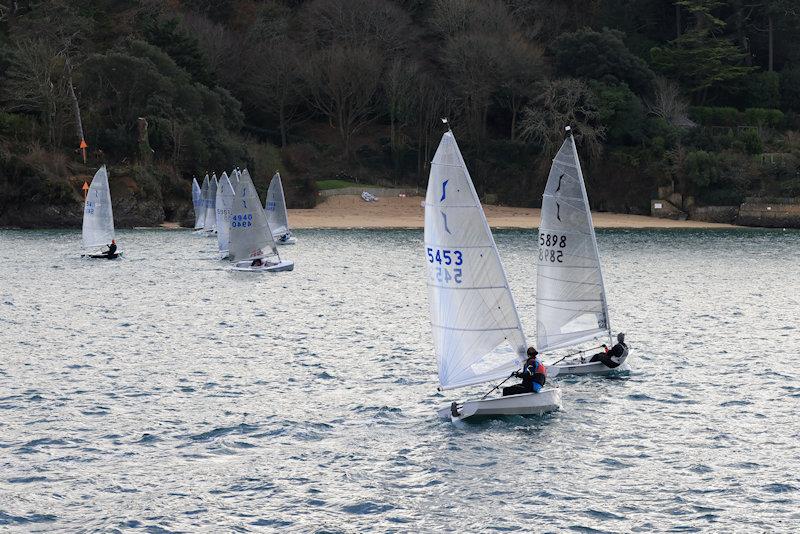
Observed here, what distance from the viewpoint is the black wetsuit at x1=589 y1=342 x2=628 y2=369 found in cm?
3550

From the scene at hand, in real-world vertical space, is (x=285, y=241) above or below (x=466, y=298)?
below

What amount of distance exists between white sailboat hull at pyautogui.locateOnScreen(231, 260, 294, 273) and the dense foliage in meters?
36.2

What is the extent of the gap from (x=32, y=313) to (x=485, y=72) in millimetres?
69476

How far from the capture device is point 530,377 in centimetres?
2945

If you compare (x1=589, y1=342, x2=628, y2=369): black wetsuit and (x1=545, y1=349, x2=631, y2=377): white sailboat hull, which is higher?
(x1=589, y1=342, x2=628, y2=369): black wetsuit

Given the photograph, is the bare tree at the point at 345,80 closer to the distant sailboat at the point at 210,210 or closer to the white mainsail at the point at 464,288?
the distant sailboat at the point at 210,210

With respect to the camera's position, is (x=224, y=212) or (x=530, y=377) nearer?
(x=530, y=377)

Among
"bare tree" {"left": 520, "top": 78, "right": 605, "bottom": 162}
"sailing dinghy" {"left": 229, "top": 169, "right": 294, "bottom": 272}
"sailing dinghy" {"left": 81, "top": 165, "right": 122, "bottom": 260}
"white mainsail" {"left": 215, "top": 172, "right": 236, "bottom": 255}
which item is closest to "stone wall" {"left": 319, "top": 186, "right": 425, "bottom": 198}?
"bare tree" {"left": 520, "top": 78, "right": 605, "bottom": 162}

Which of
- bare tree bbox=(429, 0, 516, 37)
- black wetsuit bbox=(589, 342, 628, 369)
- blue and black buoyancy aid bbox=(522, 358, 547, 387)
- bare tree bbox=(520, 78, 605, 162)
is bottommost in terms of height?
black wetsuit bbox=(589, 342, 628, 369)

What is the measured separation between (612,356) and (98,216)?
46848 millimetres

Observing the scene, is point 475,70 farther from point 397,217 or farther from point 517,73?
point 397,217

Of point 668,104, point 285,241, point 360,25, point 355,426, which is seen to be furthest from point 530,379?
Answer: point 360,25

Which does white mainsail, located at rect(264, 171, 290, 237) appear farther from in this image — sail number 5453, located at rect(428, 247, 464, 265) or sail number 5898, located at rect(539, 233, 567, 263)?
sail number 5453, located at rect(428, 247, 464, 265)

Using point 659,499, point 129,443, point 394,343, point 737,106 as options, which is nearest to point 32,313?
point 394,343
